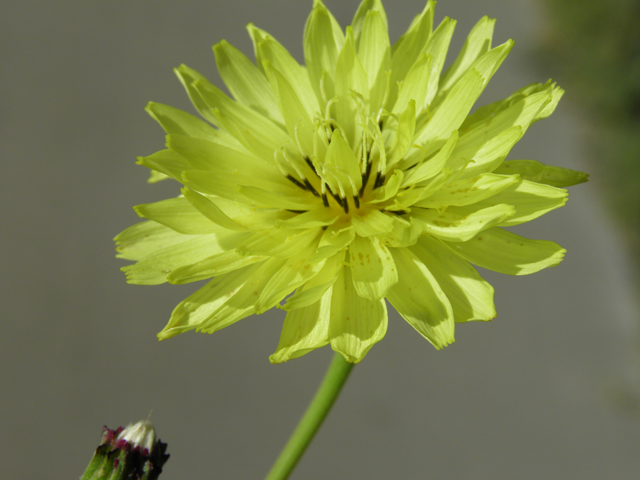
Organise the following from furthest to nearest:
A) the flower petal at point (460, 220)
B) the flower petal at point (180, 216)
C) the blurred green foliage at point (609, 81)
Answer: the blurred green foliage at point (609, 81) → the flower petal at point (180, 216) → the flower petal at point (460, 220)

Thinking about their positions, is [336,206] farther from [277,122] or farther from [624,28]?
[624,28]

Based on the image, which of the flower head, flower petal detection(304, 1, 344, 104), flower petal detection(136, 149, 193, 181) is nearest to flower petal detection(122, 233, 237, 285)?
the flower head

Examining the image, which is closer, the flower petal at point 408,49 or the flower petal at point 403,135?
the flower petal at point 403,135

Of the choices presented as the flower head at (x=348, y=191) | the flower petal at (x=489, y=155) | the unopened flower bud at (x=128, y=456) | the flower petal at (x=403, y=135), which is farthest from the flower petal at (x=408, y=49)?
the unopened flower bud at (x=128, y=456)

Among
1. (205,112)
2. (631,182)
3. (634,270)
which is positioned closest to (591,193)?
(631,182)

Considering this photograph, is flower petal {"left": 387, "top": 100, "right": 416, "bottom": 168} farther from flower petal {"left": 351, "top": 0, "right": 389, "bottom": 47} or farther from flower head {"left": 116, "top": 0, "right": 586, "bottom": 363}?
flower petal {"left": 351, "top": 0, "right": 389, "bottom": 47}

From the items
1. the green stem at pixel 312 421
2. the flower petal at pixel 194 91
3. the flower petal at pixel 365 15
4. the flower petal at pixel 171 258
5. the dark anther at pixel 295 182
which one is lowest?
the green stem at pixel 312 421

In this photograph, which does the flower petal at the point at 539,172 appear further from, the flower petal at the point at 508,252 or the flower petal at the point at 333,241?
the flower petal at the point at 333,241

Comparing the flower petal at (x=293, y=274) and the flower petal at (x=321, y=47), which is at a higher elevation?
the flower petal at (x=321, y=47)
